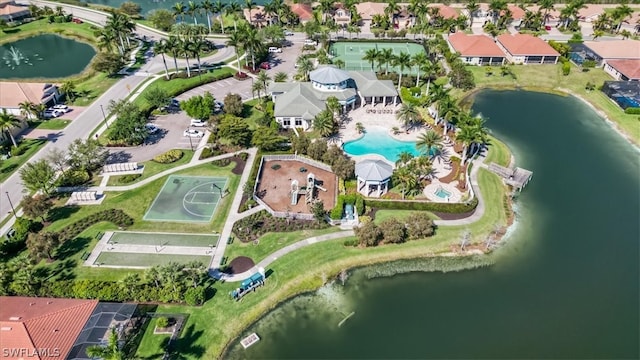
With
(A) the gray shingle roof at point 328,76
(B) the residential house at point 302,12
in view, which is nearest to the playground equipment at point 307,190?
(A) the gray shingle roof at point 328,76

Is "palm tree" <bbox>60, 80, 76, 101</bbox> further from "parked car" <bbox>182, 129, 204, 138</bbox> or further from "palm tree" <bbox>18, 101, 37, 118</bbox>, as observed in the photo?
"parked car" <bbox>182, 129, 204, 138</bbox>

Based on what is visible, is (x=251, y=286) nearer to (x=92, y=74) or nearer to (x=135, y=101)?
(x=135, y=101)

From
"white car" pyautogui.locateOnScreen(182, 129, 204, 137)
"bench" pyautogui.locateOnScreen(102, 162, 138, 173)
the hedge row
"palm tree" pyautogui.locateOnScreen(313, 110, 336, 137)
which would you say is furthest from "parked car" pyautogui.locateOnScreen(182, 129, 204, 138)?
the hedge row

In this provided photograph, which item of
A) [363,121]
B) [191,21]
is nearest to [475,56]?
[363,121]

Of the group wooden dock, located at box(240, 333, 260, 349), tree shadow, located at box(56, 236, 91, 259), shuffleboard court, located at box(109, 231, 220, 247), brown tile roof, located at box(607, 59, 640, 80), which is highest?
brown tile roof, located at box(607, 59, 640, 80)

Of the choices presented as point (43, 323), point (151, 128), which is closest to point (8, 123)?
point (151, 128)

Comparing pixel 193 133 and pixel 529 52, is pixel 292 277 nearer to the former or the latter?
pixel 193 133
